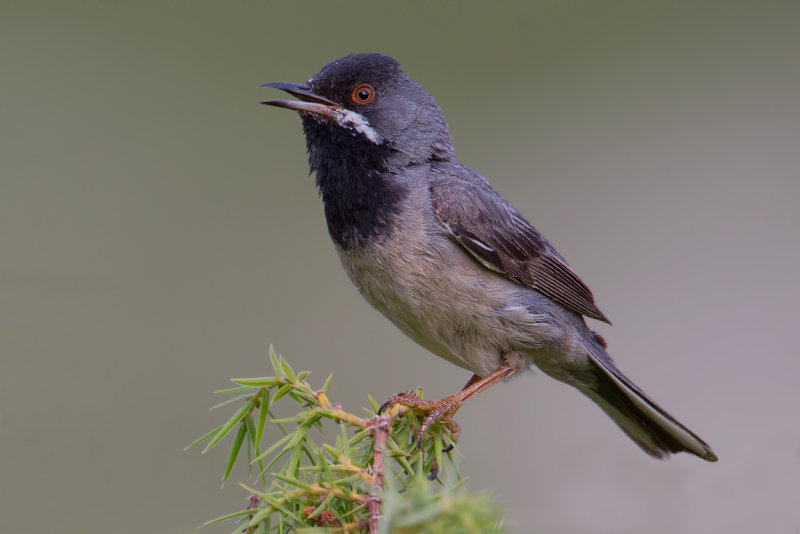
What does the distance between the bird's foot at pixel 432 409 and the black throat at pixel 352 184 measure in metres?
0.57

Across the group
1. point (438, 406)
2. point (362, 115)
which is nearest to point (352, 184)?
point (362, 115)

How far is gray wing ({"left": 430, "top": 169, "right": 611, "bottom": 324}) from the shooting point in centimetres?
284

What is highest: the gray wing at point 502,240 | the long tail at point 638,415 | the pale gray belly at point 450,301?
the gray wing at point 502,240

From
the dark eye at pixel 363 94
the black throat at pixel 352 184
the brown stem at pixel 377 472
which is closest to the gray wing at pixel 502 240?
the black throat at pixel 352 184

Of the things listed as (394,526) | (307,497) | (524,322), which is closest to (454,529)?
(394,526)

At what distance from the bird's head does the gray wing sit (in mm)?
199

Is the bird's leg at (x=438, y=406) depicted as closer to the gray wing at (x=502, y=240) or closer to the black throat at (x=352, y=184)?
the gray wing at (x=502, y=240)

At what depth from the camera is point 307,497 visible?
144 centimetres

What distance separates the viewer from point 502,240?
Answer: 2.96 meters


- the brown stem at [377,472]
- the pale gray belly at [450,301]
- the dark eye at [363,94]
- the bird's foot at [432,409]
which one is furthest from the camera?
the dark eye at [363,94]

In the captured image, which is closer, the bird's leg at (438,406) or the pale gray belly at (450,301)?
the bird's leg at (438,406)

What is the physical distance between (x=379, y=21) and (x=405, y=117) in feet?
4.86

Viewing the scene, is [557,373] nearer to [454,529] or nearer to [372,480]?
[372,480]

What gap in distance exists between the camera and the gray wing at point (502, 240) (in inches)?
112
